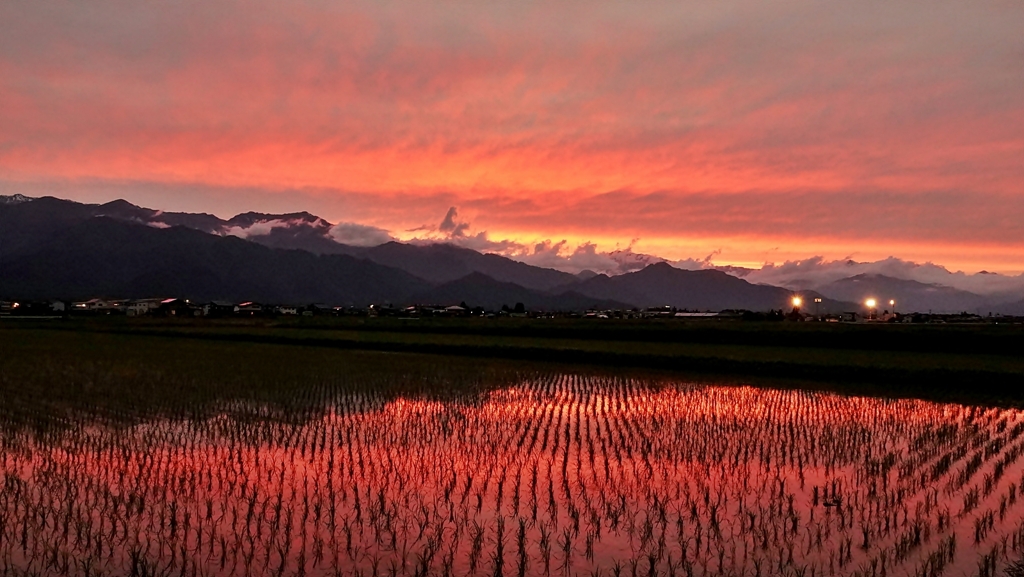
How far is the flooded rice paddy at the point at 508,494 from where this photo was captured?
22.8 feet

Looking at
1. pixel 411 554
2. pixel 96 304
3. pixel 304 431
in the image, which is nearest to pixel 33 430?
pixel 304 431

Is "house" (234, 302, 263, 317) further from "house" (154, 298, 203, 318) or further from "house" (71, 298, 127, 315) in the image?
"house" (71, 298, 127, 315)

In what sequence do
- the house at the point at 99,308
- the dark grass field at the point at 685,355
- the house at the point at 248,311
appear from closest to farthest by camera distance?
the dark grass field at the point at 685,355 < the house at the point at 248,311 < the house at the point at 99,308

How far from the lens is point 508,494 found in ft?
30.1

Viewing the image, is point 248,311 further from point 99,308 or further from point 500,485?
point 500,485

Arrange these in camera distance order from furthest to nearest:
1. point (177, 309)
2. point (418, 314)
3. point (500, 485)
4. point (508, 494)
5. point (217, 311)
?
point (418, 314)
point (177, 309)
point (217, 311)
point (500, 485)
point (508, 494)

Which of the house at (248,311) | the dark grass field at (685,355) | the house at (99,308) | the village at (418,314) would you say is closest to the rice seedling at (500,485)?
the dark grass field at (685,355)

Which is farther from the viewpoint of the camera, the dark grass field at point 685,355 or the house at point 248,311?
the house at point 248,311

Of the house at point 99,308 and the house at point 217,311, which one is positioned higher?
the house at point 217,311

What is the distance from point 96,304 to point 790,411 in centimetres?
14291

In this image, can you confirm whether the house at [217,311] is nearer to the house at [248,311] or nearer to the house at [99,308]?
the house at [248,311]

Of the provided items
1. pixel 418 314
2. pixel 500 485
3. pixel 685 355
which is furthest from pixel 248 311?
pixel 500 485

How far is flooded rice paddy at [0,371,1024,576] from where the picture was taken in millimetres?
6945

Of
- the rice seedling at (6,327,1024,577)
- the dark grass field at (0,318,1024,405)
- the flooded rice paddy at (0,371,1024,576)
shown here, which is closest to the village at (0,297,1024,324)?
the dark grass field at (0,318,1024,405)
